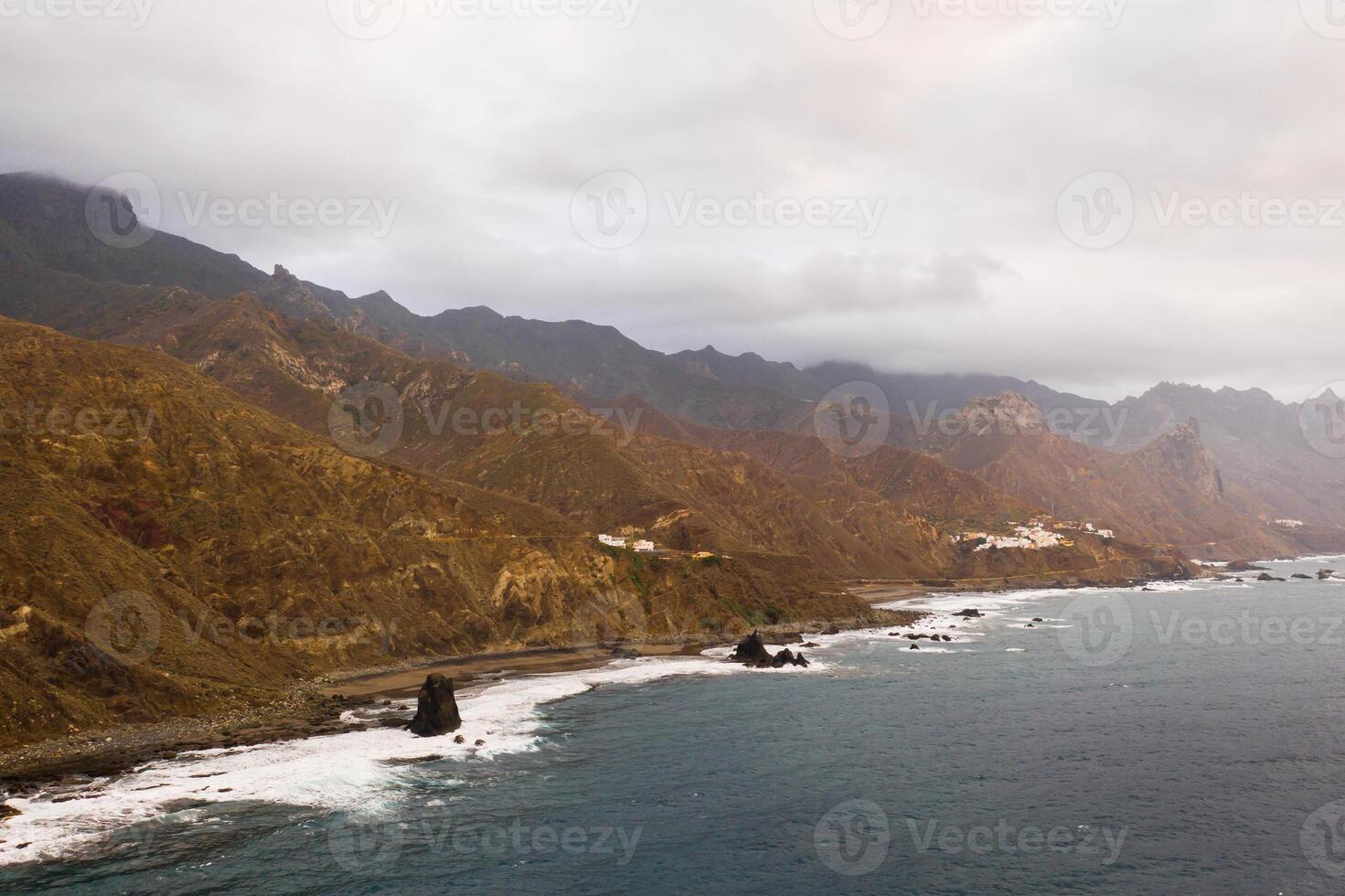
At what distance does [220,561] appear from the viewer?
106 meters

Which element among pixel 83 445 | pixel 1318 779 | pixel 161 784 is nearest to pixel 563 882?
pixel 161 784

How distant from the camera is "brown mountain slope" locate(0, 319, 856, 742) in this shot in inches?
3049

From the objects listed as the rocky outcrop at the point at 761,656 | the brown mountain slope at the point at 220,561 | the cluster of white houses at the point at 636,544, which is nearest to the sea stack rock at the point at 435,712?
the brown mountain slope at the point at 220,561

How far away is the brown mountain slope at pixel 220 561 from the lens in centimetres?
→ 7744

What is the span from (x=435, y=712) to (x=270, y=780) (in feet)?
56.2

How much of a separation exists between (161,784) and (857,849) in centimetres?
4824

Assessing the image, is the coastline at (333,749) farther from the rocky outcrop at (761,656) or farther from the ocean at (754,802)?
the rocky outcrop at (761,656)

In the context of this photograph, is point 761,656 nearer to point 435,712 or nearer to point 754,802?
point 435,712

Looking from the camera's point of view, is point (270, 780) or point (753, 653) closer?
point (270, 780)

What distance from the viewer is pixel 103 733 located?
68625 millimetres

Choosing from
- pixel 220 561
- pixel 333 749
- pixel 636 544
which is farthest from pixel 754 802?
pixel 636 544

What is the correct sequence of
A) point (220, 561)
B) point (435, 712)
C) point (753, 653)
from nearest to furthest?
1. point (435, 712)
2. point (220, 561)
3. point (753, 653)

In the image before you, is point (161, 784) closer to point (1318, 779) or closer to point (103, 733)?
point (103, 733)

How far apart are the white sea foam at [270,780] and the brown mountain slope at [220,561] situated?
14.6m
